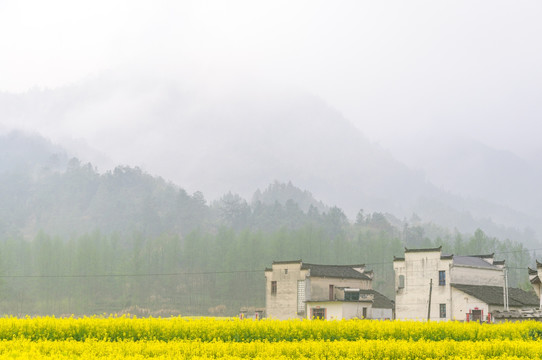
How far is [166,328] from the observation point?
24703 mm

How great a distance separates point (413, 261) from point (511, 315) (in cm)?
1415

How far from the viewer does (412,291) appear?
58188 mm

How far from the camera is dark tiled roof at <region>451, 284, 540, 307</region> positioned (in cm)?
5335

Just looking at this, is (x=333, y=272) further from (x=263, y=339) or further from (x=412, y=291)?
(x=263, y=339)

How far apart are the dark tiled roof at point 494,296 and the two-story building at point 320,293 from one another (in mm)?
9824

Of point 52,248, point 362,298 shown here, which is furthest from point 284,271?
point 52,248

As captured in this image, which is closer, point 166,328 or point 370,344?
point 370,344

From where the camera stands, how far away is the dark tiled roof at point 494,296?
53350mm

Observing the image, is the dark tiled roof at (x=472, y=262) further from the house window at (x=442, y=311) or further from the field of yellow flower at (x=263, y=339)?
the field of yellow flower at (x=263, y=339)

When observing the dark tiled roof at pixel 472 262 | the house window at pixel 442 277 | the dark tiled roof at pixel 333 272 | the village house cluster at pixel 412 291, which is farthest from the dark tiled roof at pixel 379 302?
the dark tiled roof at pixel 472 262

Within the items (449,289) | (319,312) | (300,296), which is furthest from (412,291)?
(300,296)

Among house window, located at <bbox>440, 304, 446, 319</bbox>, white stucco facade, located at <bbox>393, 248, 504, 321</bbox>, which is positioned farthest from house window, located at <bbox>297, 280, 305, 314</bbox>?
house window, located at <bbox>440, 304, 446, 319</bbox>

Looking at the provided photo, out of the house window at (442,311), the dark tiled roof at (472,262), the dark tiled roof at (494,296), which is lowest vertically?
the house window at (442,311)

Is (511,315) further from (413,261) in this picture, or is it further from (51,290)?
(51,290)
